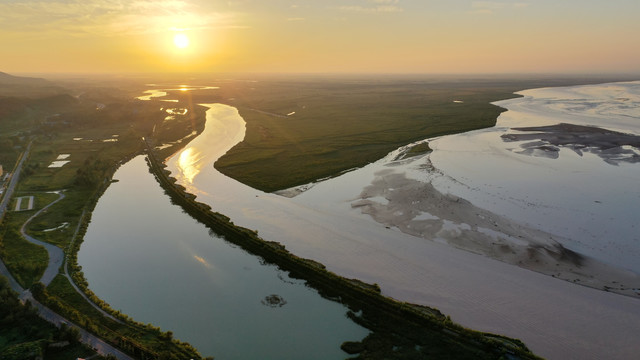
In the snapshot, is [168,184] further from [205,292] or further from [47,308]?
[205,292]

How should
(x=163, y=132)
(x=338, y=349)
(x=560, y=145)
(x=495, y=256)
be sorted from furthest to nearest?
(x=163, y=132) → (x=560, y=145) → (x=495, y=256) → (x=338, y=349)

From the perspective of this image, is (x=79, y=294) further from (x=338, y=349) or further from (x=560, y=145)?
(x=560, y=145)

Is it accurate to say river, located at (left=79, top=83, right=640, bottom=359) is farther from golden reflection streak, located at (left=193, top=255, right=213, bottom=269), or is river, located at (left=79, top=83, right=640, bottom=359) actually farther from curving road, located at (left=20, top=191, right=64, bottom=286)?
golden reflection streak, located at (left=193, top=255, right=213, bottom=269)

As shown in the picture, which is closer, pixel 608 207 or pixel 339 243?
pixel 339 243

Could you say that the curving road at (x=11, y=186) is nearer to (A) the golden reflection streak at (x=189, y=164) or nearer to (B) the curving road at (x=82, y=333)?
(B) the curving road at (x=82, y=333)

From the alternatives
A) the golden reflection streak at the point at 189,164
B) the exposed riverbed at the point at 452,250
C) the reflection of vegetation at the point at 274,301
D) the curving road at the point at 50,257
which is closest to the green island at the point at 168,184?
the curving road at the point at 50,257

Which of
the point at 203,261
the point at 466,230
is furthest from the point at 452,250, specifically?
the point at 203,261

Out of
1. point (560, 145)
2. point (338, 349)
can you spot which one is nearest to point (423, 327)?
point (338, 349)
